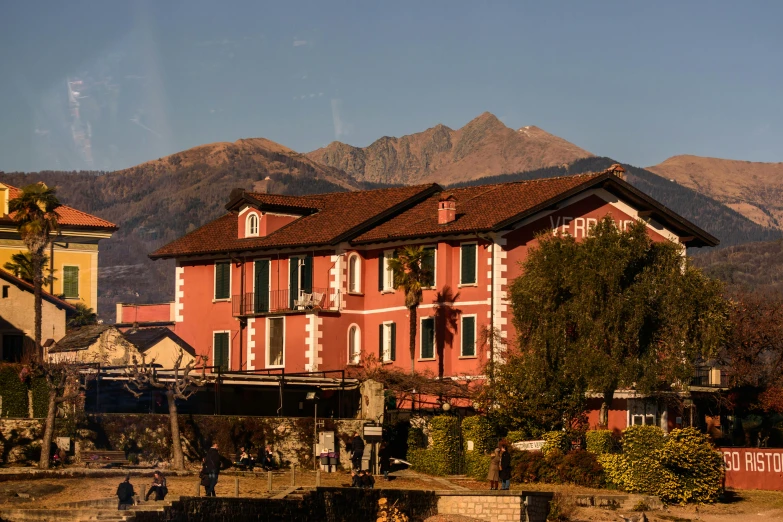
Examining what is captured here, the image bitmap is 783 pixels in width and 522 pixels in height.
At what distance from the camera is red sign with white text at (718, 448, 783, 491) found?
186 feet

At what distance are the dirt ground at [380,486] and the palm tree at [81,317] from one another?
27.1 metres

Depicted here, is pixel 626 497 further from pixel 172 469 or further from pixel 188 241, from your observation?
pixel 188 241

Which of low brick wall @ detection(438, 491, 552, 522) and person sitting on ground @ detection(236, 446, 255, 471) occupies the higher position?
person sitting on ground @ detection(236, 446, 255, 471)

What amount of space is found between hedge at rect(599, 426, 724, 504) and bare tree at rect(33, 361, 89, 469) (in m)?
18.4

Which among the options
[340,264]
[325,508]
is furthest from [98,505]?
[340,264]

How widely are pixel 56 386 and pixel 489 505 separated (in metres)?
15.2

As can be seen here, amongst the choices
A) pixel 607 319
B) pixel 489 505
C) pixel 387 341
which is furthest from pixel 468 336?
pixel 489 505

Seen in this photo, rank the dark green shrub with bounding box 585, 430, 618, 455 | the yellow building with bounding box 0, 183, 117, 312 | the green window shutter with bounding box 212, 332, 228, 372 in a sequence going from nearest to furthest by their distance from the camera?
the dark green shrub with bounding box 585, 430, 618, 455
the green window shutter with bounding box 212, 332, 228, 372
the yellow building with bounding box 0, 183, 117, 312

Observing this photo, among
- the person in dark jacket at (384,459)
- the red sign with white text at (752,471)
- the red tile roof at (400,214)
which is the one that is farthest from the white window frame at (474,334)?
the red sign with white text at (752,471)

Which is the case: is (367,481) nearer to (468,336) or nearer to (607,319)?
(607,319)

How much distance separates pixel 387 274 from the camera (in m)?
66.9

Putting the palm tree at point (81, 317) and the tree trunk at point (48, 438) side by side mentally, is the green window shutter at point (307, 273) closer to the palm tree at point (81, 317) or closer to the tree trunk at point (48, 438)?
the palm tree at point (81, 317)

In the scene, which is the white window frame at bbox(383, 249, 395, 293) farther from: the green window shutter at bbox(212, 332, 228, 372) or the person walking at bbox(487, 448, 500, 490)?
the person walking at bbox(487, 448, 500, 490)

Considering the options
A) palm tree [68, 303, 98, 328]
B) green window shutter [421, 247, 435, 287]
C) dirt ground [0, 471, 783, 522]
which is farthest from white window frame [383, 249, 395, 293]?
palm tree [68, 303, 98, 328]
